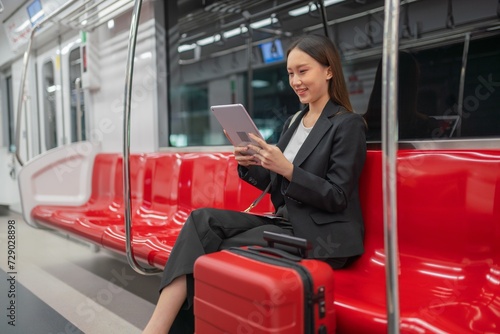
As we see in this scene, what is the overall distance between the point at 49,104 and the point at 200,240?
5.31 meters

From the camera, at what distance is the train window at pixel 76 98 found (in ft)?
17.1

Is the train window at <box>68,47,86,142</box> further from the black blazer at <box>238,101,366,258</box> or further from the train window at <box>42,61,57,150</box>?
the black blazer at <box>238,101,366,258</box>

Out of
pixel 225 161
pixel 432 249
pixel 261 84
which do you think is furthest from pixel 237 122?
pixel 261 84

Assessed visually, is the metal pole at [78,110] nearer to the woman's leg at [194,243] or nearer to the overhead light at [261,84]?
the overhead light at [261,84]

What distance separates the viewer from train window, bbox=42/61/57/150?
19.9ft

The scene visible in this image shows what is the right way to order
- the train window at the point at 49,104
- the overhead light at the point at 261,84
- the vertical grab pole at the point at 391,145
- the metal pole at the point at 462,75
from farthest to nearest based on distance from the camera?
the overhead light at the point at 261,84
the train window at the point at 49,104
the metal pole at the point at 462,75
the vertical grab pole at the point at 391,145

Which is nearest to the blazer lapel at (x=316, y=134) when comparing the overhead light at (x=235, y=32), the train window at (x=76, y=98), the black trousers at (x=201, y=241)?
the black trousers at (x=201, y=241)

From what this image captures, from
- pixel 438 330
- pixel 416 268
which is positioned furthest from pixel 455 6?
pixel 438 330

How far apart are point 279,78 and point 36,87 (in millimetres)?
3738

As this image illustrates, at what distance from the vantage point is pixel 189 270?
170cm

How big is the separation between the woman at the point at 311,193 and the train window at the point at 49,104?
4.98 metres

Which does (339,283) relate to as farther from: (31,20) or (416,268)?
(31,20)

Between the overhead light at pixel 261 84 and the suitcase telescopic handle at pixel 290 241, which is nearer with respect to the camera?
the suitcase telescopic handle at pixel 290 241

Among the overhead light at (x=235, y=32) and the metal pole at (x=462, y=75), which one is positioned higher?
the overhead light at (x=235, y=32)
